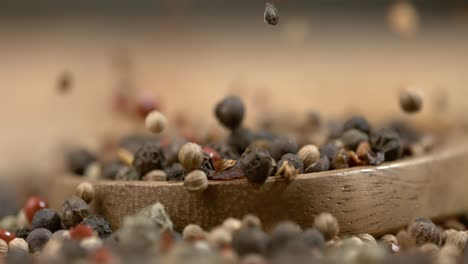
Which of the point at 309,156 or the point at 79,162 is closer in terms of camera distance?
the point at 309,156

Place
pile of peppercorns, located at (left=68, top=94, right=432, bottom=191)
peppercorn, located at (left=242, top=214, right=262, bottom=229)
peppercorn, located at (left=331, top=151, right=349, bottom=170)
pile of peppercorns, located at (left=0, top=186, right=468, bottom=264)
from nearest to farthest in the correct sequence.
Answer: pile of peppercorns, located at (left=0, top=186, right=468, bottom=264) → peppercorn, located at (left=242, top=214, right=262, bottom=229) → pile of peppercorns, located at (left=68, top=94, right=432, bottom=191) → peppercorn, located at (left=331, top=151, right=349, bottom=170)

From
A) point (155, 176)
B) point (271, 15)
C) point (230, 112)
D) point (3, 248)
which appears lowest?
point (3, 248)

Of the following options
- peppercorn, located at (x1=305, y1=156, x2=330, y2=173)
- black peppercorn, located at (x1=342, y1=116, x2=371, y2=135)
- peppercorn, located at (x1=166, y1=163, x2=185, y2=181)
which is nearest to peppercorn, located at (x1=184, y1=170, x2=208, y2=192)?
peppercorn, located at (x1=166, y1=163, x2=185, y2=181)

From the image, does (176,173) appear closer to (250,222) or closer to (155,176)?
(155,176)

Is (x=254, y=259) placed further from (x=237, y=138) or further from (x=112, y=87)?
(x=112, y=87)

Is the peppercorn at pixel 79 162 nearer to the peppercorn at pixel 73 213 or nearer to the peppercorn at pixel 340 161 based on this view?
the peppercorn at pixel 73 213

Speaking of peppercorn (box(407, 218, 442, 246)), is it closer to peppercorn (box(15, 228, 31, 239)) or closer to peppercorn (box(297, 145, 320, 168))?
peppercorn (box(297, 145, 320, 168))

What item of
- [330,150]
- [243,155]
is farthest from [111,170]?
[330,150]

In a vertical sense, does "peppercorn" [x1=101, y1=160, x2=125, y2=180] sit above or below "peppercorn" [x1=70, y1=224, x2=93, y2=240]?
above
